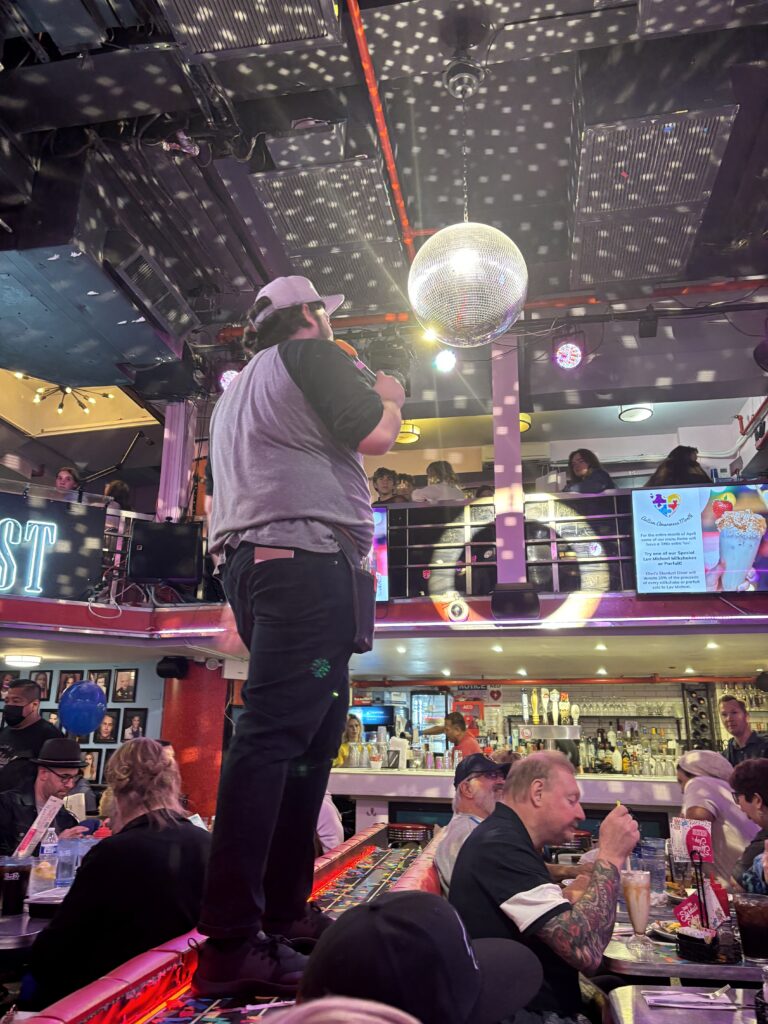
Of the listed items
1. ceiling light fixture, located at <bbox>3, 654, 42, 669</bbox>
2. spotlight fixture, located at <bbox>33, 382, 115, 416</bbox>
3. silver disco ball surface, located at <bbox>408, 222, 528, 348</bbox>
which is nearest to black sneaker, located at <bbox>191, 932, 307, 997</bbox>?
silver disco ball surface, located at <bbox>408, 222, 528, 348</bbox>

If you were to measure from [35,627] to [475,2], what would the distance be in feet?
20.8

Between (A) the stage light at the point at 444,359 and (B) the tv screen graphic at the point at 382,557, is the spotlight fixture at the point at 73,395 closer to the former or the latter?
(B) the tv screen graphic at the point at 382,557

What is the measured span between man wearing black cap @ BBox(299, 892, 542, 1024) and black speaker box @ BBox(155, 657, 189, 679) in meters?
8.29

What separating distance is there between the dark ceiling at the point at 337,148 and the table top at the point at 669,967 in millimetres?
4296

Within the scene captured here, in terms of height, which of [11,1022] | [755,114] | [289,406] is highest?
[755,114]

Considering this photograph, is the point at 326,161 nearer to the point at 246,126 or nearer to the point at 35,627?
the point at 246,126

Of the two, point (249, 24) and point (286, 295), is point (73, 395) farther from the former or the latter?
point (286, 295)

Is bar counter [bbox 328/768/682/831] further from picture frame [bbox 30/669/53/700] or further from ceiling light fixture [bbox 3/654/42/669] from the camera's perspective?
picture frame [bbox 30/669/53/700]

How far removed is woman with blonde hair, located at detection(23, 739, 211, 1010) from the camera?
5.46ft

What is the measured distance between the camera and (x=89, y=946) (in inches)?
66.5

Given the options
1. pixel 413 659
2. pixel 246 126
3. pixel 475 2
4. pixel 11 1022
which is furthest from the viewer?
pixel 413 659

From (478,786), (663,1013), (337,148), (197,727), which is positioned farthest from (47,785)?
(197,727)

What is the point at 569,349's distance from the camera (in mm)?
7539

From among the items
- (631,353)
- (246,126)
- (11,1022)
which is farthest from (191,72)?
(631,353)
